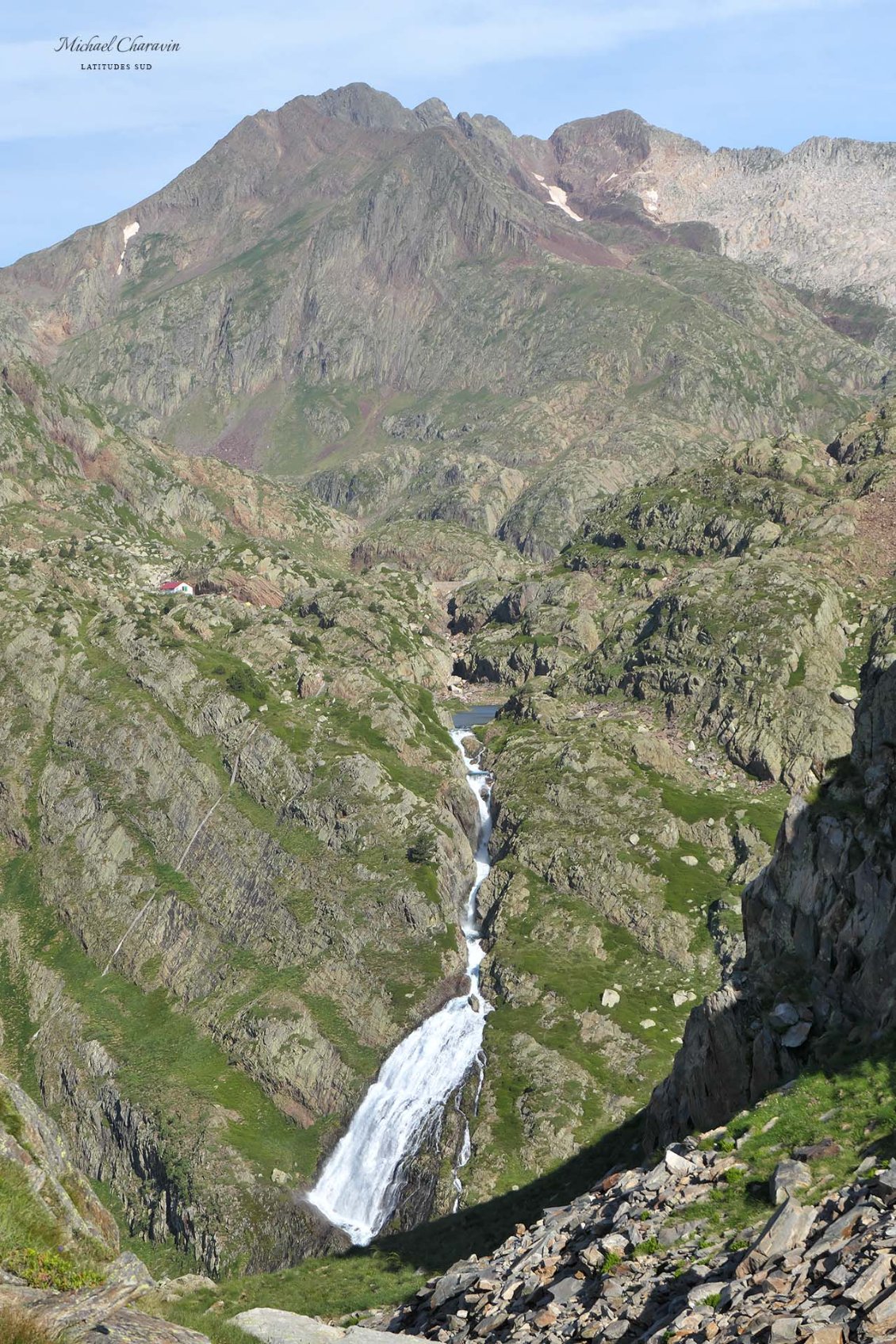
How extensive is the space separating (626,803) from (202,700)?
70107 mm

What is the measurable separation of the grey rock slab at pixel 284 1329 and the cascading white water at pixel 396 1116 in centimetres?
8121

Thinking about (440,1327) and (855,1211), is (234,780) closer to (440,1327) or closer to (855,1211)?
(440,1327)

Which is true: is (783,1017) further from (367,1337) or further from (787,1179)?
(367,1337)

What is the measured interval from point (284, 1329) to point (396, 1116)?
313 ft

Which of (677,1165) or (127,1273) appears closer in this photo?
(127,1273)

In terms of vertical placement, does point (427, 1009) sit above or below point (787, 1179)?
below

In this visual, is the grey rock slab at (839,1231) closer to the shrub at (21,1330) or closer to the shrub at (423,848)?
the shrub at (21,1330)

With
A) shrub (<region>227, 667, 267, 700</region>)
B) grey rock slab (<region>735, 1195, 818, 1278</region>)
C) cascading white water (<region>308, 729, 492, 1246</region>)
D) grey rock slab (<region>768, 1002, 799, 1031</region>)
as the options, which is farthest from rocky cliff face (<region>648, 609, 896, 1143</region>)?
shrub (<region>227, 667, 267, 700</region>)

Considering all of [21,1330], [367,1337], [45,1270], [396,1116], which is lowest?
[396,1116]

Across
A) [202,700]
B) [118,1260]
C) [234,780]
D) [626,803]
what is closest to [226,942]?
[234,780]

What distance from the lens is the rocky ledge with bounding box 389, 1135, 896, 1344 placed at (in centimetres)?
2864

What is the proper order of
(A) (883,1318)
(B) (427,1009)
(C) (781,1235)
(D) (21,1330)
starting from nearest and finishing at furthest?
(D) (21,1330), (A) (883,1318), (C) (781,1235), (B) (427,1009)

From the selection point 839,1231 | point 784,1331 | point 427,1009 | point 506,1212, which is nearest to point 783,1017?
point 839,1231

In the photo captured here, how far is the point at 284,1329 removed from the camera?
41156 millimetres
